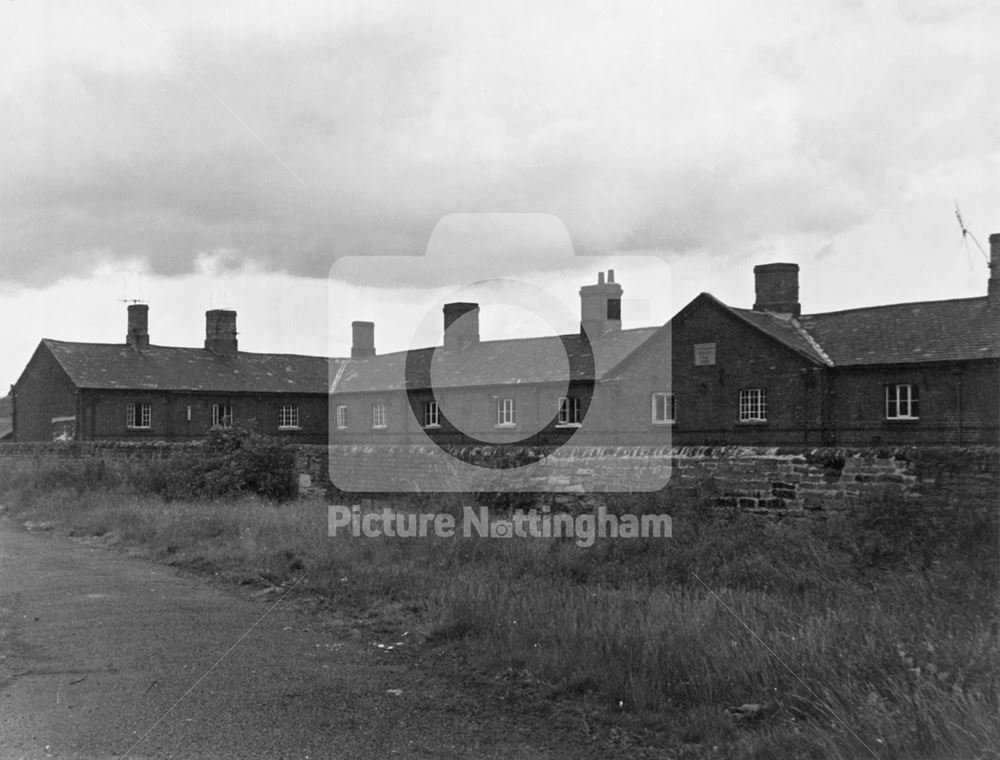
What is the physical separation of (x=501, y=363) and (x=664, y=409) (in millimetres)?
Answer: 8445

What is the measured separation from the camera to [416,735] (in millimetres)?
5738

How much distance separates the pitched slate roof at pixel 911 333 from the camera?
3039 cm

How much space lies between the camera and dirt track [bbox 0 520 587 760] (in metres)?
5.55

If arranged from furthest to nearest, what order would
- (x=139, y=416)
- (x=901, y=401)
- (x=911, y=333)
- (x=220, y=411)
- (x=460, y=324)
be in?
(x=220, y=411), (x=139, y=416), (x=460, y=324), (x=911, y=333), (x=901, y=401)

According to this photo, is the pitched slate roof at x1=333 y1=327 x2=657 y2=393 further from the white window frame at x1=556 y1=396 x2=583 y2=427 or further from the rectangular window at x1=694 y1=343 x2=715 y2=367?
the rectangular window at x1=694 y1=343 x2=715 y2=367

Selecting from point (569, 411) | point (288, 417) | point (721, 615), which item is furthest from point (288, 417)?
point (721, 615)

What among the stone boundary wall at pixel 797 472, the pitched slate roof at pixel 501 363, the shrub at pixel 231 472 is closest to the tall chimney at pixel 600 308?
the pitched slate roof at pixel 501 363

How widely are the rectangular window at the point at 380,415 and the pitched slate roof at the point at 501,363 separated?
3.16 feet

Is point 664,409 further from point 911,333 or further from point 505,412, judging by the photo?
point 911,333

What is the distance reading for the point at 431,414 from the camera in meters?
45.2

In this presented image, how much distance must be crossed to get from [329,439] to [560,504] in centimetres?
3928

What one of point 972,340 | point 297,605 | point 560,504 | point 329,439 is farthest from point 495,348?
point 297,605

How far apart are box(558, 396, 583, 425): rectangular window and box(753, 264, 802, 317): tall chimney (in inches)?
331

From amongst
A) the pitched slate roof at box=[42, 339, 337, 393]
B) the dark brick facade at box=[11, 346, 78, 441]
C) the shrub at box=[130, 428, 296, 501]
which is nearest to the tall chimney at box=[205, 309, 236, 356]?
the pitched slate roof at box=[42, 339, 337, 393]
